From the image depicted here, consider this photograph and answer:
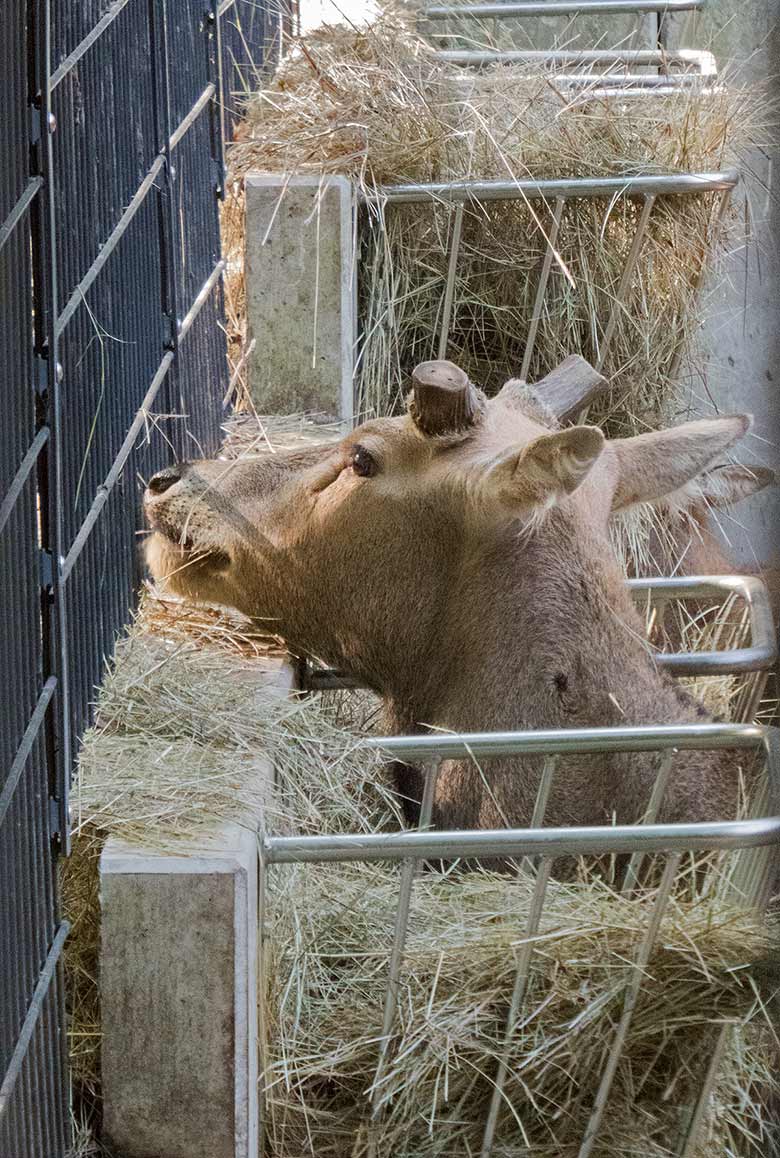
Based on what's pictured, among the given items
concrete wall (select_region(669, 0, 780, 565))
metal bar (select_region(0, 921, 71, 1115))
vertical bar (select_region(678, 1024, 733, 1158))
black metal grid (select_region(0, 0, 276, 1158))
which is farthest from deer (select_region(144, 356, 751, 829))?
concrete wall (select_region(669, 0, 780, 565))

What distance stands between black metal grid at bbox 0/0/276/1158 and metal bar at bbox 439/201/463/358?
893 millimetres

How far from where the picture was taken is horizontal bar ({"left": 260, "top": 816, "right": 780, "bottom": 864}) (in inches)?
121

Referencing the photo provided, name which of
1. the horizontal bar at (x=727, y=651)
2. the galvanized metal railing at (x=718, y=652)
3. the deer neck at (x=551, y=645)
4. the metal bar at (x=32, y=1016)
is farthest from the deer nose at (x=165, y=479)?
the metal bar at (x=32, y=1016)

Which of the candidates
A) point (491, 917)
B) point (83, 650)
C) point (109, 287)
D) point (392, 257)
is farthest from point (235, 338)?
point (491, 917)

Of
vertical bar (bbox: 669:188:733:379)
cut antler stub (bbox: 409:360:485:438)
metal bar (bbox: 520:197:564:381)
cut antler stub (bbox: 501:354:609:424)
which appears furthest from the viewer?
vertical bar (bbox: 669:188:733:379)

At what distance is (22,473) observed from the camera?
2.94 metres

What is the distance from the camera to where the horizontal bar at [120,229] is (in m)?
3.88

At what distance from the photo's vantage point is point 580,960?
3.39 m

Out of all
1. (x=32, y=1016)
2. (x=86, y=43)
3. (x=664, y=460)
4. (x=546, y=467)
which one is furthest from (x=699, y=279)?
(x=32, y=1016)

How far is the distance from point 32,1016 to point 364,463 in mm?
2133

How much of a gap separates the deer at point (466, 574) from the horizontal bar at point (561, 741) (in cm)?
76

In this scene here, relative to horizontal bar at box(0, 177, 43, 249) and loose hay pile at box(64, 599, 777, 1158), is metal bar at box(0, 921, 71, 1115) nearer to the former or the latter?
loose hay pile at box(64, 599, 777, 1158)

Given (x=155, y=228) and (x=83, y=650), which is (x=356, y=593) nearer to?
(x=83, y=650)

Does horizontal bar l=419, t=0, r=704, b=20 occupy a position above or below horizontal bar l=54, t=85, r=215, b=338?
above
